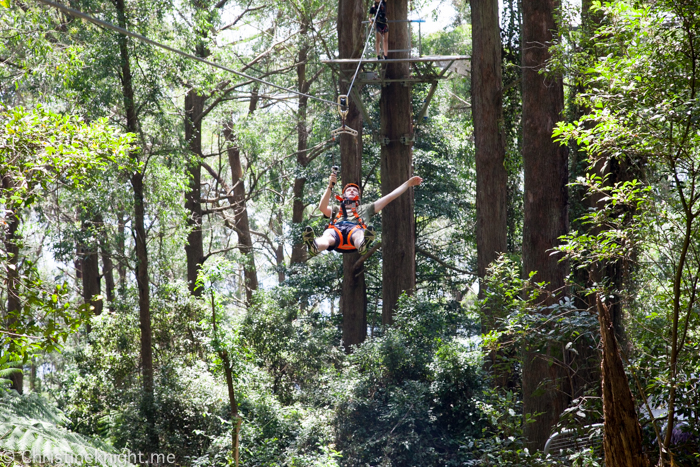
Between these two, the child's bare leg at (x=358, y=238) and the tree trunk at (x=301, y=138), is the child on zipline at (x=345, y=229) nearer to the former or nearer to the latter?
the child's bare leg at (x=358, y=238)

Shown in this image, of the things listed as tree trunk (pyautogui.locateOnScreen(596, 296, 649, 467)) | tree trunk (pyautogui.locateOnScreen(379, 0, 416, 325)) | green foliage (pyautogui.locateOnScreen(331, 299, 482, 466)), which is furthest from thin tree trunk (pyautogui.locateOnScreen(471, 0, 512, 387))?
tree trunk (pyautogui.locateOnScreen(596, 296, 649, 467))

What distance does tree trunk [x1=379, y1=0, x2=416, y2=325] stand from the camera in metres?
13.2

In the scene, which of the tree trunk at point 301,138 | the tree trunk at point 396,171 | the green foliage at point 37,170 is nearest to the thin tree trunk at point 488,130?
the tree trunk at point 396,171

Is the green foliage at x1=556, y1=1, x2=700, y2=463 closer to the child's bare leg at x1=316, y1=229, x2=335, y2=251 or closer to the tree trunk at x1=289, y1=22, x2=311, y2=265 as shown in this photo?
the child's bare leg at x1=316, y1=229, x2=335, y2=251

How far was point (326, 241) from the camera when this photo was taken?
8.30m

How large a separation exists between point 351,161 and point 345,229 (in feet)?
20.8

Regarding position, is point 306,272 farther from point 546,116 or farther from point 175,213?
point 546,116

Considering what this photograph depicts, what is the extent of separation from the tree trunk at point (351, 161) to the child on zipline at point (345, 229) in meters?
5.18

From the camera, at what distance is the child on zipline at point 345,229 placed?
816cm

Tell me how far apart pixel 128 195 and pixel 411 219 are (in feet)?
19.4

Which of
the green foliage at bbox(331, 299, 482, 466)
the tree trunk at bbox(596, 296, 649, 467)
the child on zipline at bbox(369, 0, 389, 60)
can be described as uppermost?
the child on zipline at bbox(369, 0, 389, 60)

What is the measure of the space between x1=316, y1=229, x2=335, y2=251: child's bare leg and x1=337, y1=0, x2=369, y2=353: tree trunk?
19.3 feet

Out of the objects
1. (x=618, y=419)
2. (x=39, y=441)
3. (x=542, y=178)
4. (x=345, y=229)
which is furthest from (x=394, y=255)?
(x=618, y=419)

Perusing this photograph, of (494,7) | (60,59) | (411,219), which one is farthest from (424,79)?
(60,59)
